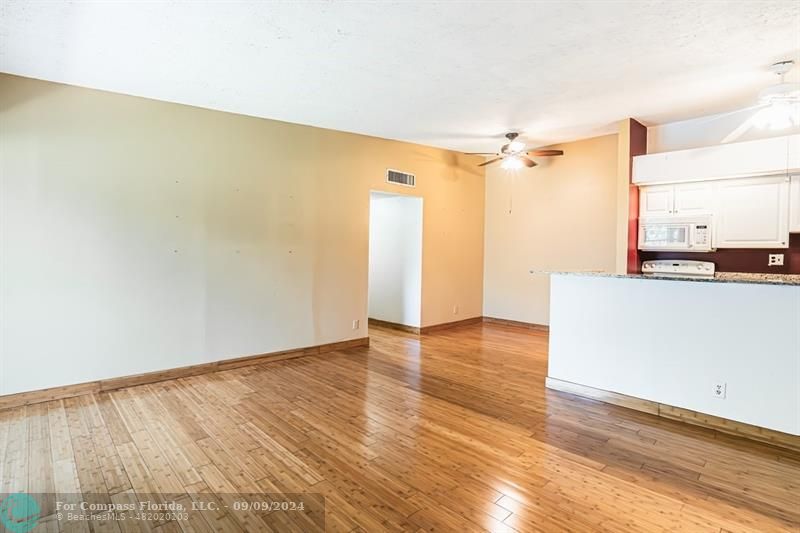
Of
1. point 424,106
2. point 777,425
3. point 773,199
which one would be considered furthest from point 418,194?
point 777,425

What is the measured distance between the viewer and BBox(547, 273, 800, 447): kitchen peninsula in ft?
9.29

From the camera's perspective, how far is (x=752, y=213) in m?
4.17

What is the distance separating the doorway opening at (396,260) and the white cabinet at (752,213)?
12.9ft

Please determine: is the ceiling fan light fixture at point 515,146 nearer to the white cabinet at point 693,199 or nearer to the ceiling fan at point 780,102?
the white cabinet at point 693,199

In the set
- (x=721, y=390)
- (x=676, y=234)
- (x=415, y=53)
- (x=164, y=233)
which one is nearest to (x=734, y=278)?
(x=721, y=390)

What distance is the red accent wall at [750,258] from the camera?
411cm

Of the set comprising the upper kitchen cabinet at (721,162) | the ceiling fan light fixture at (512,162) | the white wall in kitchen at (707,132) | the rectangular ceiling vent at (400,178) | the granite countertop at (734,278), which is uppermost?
the white wall in kitchen at (707,132)

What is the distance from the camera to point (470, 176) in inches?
280

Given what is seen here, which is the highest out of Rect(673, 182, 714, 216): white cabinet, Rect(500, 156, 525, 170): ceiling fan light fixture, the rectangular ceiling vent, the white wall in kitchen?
the white wall in kitchen

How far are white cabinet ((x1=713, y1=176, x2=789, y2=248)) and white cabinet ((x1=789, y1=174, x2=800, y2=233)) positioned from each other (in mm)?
29

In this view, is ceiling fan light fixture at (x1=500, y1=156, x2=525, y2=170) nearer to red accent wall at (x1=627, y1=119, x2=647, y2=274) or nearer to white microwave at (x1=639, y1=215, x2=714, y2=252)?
red accent wall at (x1=627, y1=119, x2=647, y2=274)

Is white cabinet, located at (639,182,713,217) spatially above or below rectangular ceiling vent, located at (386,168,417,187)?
below

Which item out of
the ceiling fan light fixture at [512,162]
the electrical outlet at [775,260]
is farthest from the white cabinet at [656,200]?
the ceiling fan light fixture at [512,162]

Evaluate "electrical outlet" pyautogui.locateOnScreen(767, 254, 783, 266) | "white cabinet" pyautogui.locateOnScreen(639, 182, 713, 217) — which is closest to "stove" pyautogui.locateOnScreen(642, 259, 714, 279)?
"electrical outlet" pyautogui.locateOnScreen(767, 254, 783, 266)
